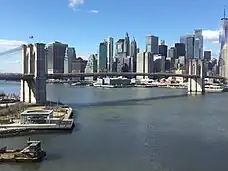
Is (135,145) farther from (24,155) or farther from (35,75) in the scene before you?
(35,75)

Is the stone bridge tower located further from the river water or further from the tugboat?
the tugboat

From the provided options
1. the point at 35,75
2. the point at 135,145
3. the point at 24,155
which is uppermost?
the point at 35,75

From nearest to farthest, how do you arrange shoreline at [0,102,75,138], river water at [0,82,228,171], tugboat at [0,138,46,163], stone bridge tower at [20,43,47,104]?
river water at [0,82,228,171] → tugboat at [0,138,46,163] → shoreline at [0,102,75,138] → stone bridge tower at [20,43,47,104]

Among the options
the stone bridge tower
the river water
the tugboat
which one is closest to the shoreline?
the river water

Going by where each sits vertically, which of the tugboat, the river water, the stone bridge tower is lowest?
the river water

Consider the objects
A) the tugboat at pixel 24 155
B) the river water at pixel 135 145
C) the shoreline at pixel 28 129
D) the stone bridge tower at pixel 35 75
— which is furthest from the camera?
the stone bridge tower at pixel 35 75

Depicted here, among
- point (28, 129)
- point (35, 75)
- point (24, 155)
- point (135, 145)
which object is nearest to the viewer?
point (24, 155)

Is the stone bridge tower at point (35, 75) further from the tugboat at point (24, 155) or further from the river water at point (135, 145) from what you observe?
the tugboat at point (24, 155)

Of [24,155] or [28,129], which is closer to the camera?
[24,155]

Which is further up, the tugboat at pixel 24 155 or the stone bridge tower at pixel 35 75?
the stone bridge tower at pixel 35 75

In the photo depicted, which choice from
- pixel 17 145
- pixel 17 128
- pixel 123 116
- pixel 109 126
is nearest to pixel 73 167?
pixel 17 145

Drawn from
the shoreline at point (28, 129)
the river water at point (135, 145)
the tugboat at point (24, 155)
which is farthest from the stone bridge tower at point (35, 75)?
the tugboat at point (24, 155)

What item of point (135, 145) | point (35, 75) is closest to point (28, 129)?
point (135, 145)

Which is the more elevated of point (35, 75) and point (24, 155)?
point (35, 75)
